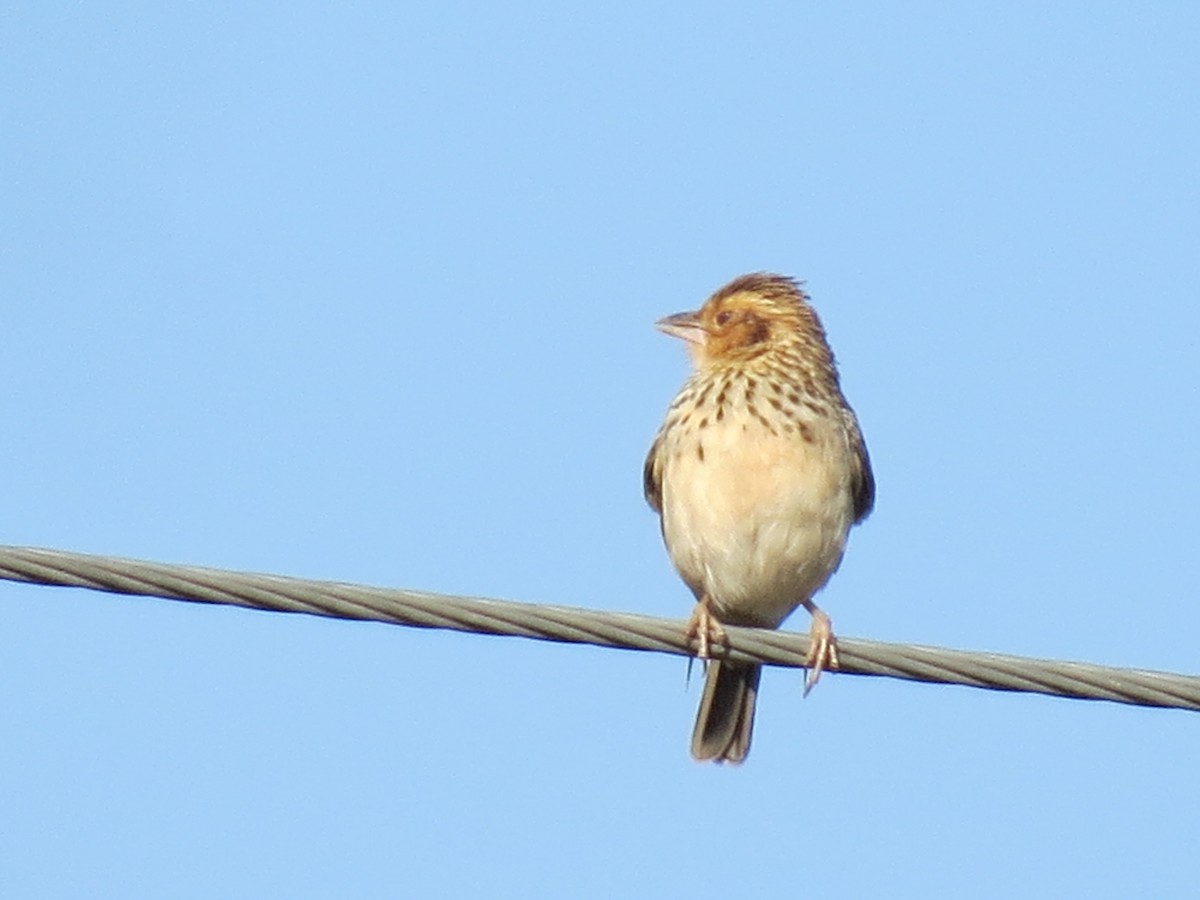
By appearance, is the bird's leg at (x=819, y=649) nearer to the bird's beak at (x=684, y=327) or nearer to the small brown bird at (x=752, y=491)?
the small brown bird at (x=752, y=491)

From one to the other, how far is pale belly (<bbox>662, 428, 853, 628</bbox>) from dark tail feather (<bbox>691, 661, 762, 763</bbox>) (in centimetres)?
35

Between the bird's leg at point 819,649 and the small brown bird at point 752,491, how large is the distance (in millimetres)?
16

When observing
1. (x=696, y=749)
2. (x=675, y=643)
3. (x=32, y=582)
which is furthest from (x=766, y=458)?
(x=32, y=582)

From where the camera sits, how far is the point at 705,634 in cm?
597

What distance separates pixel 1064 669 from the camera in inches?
192

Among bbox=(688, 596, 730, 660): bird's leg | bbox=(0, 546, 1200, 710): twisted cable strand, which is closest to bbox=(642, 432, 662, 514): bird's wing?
bbox=(688, 596, 730, 660): bird's leg

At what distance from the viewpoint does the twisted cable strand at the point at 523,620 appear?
452 cm

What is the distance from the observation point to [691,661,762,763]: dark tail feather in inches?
300

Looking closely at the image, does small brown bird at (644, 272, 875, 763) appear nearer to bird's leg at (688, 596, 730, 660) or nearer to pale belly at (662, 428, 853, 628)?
pale belly at (662, 428, 853, 628)

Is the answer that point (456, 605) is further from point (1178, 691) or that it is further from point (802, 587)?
point (802, 587)

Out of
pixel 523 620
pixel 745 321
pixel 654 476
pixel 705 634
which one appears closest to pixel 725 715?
pixel 654 476

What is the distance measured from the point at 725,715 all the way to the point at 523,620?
298 cm

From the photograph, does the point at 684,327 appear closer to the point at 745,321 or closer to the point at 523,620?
the point at 745,321

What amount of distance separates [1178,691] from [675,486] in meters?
2.64
